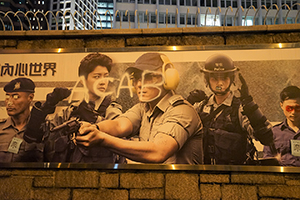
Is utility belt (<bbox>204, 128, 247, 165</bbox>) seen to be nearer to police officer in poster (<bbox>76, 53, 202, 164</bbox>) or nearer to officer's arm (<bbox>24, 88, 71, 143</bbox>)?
police officer in poster (<bbox>76, 53, 202, 164</bbox>)

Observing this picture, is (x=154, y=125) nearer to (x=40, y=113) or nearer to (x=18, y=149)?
(x=40, y=113)

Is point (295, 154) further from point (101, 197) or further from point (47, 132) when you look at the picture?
point (47, 132)

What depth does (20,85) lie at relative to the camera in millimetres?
4523

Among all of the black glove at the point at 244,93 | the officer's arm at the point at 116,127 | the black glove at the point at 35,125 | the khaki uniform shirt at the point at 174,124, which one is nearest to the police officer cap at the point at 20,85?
the black glove at the point at 35,125

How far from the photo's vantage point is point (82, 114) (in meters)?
4.34

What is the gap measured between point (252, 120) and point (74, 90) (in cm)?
258

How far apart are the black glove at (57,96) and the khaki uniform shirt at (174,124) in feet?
3.08

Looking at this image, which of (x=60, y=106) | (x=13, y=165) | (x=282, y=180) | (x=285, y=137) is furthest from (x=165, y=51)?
(x=13, y=165)

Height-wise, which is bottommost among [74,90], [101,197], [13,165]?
[101,197]

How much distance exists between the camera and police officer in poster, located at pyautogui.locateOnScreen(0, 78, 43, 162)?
13.9 feet

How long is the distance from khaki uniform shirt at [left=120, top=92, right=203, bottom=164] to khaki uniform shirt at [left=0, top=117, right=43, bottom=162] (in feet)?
4.46

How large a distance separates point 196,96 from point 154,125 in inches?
28.5

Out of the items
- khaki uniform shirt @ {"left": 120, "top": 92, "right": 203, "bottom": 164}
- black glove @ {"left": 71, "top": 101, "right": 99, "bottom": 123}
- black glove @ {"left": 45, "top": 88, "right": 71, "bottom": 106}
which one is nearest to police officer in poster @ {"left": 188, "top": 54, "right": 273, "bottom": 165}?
khaki uniform shirt @ {"left": 120, "top": 92, "right": 203, "bottom": 164}

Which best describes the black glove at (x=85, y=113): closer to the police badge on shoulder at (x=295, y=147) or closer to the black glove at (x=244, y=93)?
the black glove at (x=244, y=93)
